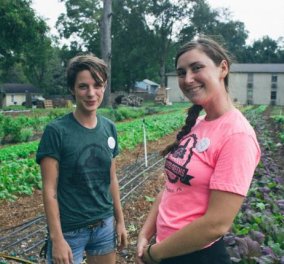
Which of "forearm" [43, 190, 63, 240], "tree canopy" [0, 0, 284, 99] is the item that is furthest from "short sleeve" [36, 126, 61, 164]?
"tree canopy" [0, 0, 284, 99]

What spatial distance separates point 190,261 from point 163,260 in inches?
5.6

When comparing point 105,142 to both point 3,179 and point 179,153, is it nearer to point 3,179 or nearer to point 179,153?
point 179,153

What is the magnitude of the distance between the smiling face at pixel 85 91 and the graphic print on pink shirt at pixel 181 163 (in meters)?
0.82

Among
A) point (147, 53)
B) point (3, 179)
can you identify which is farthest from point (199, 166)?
point (147, 53)

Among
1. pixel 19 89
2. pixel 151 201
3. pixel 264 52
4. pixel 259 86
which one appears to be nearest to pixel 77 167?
pixel 151 201

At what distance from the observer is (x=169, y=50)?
56.2 m

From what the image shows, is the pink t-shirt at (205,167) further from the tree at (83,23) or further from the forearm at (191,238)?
the tree at (83,23)

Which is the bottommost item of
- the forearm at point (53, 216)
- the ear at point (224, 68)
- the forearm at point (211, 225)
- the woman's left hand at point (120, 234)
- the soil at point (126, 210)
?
the soil at point (126, 210)

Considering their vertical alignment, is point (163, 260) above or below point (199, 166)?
below

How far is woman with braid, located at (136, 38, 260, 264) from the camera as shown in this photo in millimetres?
1733

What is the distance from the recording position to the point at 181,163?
1.92 metres

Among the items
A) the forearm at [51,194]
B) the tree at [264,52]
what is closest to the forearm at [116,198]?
the forearm at [51,194]

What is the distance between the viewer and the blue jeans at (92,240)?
2.56 meters

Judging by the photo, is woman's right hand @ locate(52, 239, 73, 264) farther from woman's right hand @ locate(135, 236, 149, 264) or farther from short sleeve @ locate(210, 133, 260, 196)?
short sleeve @ locate(210, 133, 260, 196)
